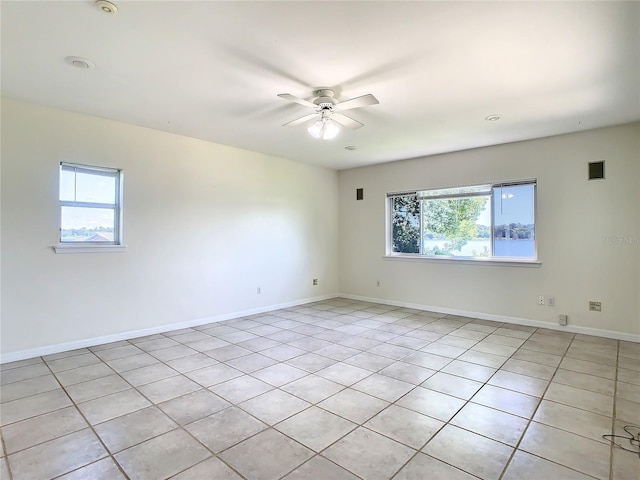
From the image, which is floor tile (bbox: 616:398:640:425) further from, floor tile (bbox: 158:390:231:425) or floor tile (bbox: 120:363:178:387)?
floor tile (bbox: 120:363:178:387)

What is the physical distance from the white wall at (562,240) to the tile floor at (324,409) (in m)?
0.57

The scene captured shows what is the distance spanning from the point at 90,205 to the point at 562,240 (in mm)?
5779

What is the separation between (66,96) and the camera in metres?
3.24

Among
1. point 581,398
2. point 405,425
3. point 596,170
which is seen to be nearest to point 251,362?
point 405,425

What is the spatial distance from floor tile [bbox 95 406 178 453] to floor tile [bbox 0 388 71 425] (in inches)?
21.9

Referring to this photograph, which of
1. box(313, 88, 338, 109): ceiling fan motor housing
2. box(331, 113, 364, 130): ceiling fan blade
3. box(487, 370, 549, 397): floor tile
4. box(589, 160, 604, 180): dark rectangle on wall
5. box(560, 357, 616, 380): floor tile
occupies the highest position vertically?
box(313, 88, 338, 109): ceiling fan motor housing

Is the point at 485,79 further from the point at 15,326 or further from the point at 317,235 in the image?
the point at 15,326

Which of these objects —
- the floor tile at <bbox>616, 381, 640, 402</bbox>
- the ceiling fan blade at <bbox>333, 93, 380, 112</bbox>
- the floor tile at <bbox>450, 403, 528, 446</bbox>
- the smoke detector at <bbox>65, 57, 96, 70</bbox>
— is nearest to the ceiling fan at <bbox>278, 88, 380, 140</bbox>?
the ceiling fan blade at <bbox>333, 93, 380, 112</bbox>

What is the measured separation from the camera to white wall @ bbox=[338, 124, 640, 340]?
3984mm

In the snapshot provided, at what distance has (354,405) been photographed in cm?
250

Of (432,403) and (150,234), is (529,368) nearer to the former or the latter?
(432,403)

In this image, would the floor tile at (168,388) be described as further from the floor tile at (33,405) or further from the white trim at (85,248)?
the white trim at (85,248)

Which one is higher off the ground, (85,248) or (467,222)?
(467,222)

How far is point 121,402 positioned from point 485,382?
2.90 m
